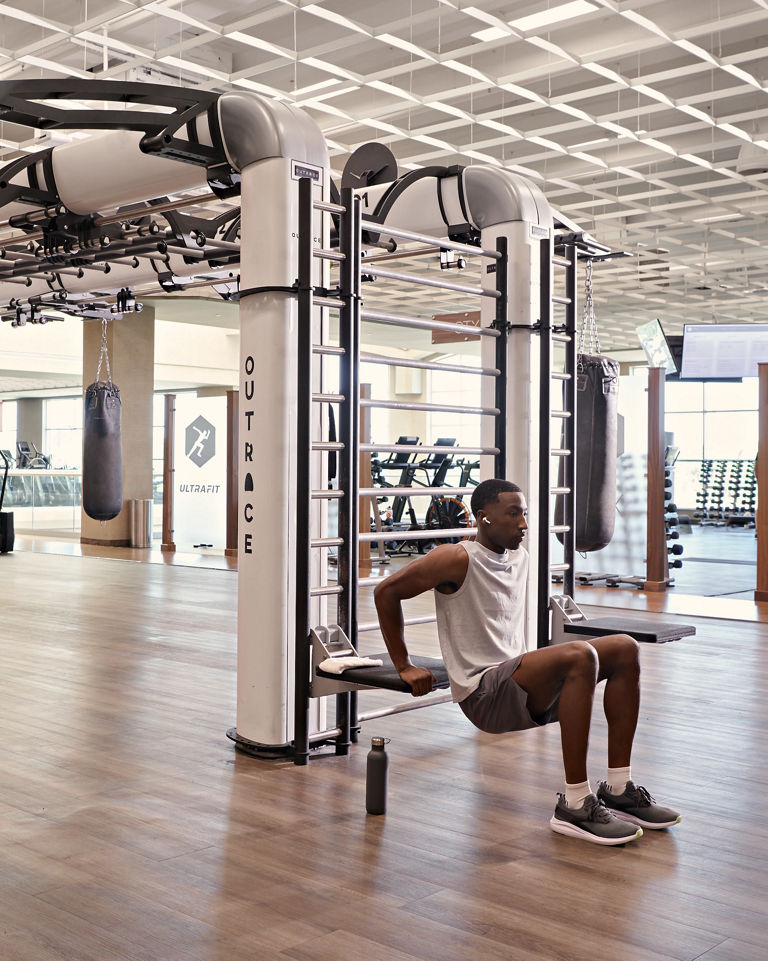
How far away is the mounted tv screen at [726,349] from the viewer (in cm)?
1311

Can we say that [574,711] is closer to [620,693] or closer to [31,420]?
[620,693]

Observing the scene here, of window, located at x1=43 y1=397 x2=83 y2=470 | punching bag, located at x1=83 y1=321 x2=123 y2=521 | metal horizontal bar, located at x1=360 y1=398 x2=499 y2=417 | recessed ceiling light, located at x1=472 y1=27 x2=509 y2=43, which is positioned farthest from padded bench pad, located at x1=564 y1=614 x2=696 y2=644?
window, located at x1=43 y1=397 x2=83 y2=470

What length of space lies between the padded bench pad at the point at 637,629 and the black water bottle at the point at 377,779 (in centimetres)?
100

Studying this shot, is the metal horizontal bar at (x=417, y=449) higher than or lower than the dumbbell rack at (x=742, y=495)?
higher

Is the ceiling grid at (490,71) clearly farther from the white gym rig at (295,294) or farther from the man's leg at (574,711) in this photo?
the man's leg at (574,711)

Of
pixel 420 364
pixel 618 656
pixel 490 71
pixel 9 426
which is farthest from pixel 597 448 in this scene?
pixel 9 426

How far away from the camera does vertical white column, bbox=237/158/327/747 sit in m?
3.74

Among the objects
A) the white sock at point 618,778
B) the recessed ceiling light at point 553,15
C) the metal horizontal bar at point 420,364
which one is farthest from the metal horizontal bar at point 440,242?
the recessed ceiling light at point 553,15

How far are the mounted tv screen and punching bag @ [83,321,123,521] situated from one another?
7990 millimetres

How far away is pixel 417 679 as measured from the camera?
3.11m

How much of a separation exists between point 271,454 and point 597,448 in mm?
1873

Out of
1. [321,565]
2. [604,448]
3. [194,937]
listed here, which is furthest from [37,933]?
[604,448]

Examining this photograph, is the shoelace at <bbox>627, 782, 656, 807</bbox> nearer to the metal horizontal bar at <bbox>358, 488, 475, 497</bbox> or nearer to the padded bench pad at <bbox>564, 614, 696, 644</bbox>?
the padded bench pad at <bbox>564, 614, 696, 644</bbox>

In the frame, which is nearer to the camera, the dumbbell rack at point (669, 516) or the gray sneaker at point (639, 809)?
the gray sneaker at point (639, 809)
